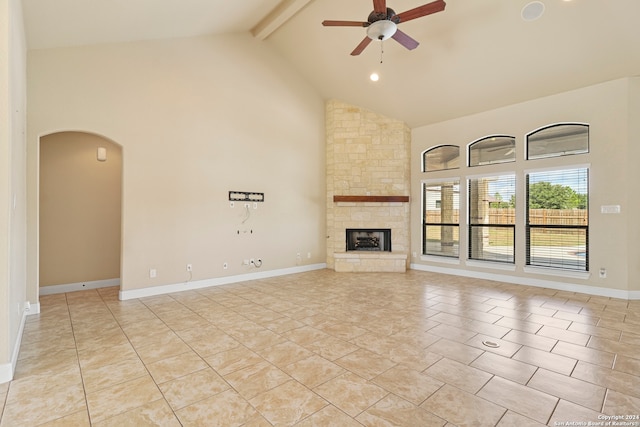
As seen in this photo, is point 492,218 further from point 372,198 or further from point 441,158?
point 372,198

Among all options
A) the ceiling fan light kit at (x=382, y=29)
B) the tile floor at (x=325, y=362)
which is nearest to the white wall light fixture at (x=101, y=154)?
the tile floor at (x=325, y=362)

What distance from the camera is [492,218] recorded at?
6141 millimetres

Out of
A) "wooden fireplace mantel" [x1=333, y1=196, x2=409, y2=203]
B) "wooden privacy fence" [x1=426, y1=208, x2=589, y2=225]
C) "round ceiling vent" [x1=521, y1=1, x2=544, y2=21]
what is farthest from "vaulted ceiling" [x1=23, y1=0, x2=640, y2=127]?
"wooden privacy fence" [x1=426, y1=208, x2=589, y2=225]

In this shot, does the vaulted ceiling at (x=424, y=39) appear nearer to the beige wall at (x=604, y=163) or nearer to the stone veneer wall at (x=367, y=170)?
the beige wall at (x=604, y=163)

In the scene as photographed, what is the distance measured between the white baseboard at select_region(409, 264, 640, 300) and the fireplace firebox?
0.92m

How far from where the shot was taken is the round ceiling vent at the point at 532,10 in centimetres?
402

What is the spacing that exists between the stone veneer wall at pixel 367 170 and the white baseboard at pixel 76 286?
4.35 m

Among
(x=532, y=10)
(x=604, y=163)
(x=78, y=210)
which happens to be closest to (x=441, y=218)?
(x=604, y=163)

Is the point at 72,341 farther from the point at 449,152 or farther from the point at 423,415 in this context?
the point at 449,152

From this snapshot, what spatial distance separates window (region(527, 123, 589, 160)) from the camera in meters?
5.07

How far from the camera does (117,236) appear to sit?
5531mm

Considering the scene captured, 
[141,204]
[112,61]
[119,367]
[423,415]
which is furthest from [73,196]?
[423,415]

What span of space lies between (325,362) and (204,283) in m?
3.36

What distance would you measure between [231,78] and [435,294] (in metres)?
5.19
